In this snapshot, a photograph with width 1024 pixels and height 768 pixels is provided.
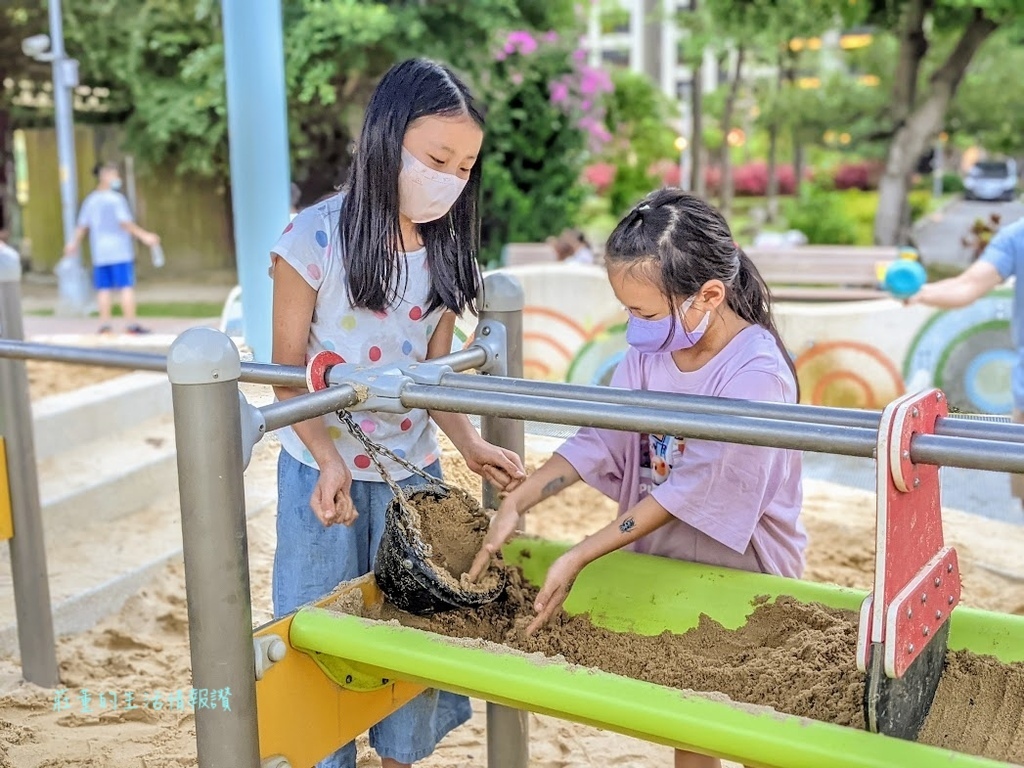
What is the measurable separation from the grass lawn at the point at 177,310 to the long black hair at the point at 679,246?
8.93 meters

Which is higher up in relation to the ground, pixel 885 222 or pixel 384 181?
pixel 384 181

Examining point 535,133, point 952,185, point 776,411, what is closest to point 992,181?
point 952,185

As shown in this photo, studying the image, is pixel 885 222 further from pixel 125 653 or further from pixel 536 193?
pixel 125 653

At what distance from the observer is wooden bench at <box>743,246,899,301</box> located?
→ 808 centimetres

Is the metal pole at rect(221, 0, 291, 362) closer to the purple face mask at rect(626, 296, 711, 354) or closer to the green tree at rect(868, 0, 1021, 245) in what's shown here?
the purple face mask at rect(626, 296, 711, 354)

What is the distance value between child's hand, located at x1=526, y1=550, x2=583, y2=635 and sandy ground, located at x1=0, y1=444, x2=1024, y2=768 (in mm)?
512

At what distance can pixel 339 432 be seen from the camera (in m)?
1.79

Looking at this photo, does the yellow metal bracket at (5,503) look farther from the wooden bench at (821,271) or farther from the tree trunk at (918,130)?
the tree trunk at (918,130)

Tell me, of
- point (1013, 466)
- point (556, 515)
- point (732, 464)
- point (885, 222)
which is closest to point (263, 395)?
point (732, 464)

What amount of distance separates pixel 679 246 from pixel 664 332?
13cm

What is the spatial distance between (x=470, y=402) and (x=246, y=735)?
0.49 metres

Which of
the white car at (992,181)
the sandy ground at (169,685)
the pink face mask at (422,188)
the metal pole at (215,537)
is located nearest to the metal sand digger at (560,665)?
the metal pole at (215,537)

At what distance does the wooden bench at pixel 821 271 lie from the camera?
808 cm

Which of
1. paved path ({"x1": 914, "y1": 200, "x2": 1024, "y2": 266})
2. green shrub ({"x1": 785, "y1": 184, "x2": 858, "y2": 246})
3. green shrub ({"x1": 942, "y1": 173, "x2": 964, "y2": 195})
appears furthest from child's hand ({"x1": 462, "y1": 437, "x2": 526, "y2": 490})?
green shrub ({"x1": 942, "y1": 173, "x2": 964, "y2": 195})
